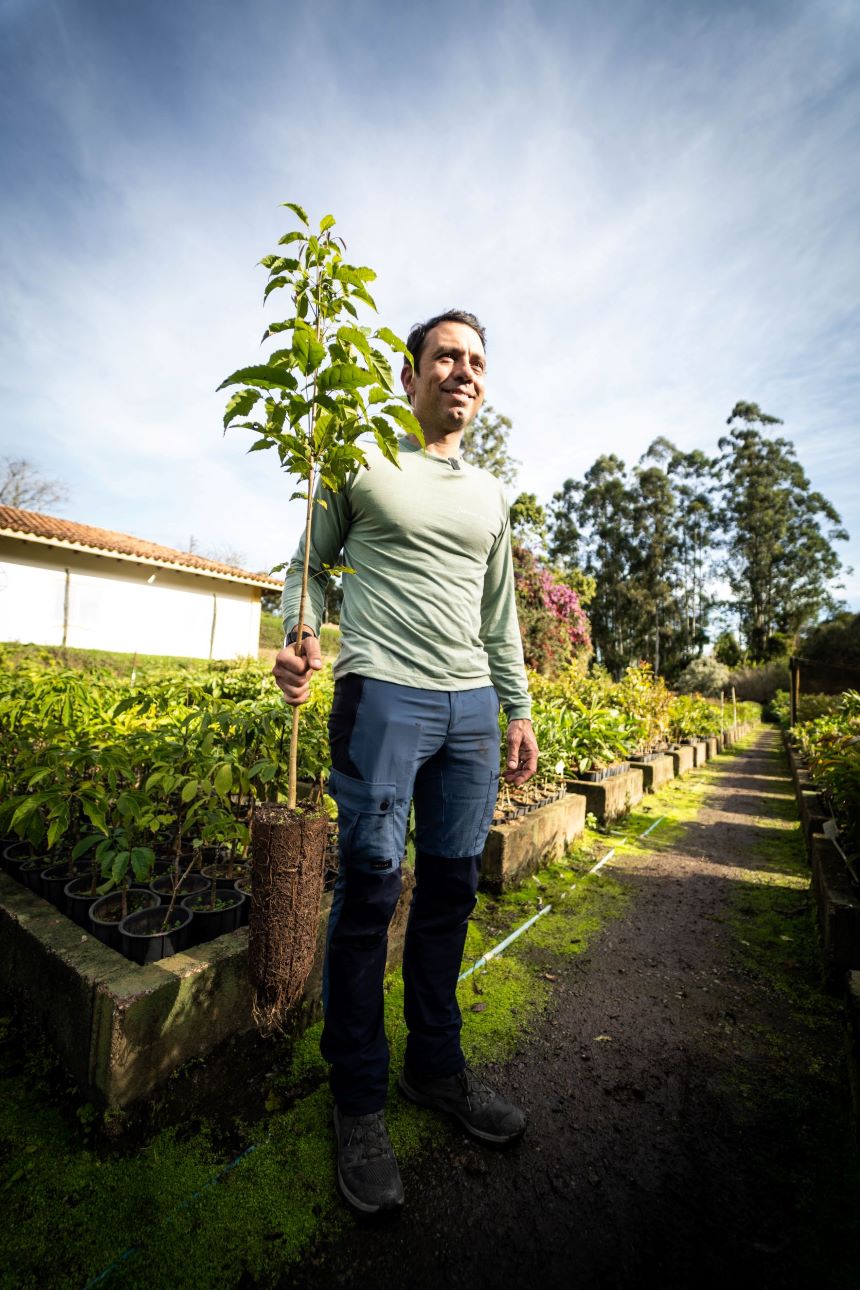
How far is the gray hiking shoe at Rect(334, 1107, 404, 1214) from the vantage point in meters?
1.26

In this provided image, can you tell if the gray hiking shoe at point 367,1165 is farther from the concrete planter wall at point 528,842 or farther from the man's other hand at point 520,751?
the concrete planter wall at point 528,842

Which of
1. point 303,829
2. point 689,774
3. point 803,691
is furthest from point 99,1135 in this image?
point 803,691

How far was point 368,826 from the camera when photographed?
137 cm

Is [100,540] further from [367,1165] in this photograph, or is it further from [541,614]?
[367,1165]

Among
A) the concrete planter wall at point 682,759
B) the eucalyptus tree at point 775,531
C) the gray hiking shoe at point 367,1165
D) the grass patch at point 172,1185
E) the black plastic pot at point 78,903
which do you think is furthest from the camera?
the eucalyptus tree at point 775,531

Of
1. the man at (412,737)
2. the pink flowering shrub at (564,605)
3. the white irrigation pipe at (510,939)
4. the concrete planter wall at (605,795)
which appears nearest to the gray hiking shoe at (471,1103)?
the man at (412,737)

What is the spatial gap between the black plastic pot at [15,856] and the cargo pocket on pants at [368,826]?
164 cm

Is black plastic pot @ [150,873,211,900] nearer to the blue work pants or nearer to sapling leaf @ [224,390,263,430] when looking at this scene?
the blue work pants

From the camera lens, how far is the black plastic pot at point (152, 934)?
176cm

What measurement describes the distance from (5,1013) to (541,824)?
2.69 meters

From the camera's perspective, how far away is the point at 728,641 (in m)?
37.4

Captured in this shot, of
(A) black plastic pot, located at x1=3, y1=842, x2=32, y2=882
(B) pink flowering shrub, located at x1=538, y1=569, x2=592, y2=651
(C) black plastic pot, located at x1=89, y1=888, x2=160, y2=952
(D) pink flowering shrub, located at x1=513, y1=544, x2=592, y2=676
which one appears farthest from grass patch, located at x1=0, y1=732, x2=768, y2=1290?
(B) pink flowering shrub, located at x1=538, y1=569, x2=592, y2=651

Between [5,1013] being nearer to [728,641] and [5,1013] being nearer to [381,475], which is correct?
[381,475]

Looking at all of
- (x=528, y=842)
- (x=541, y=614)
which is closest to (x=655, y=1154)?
(x=528, y=842)
